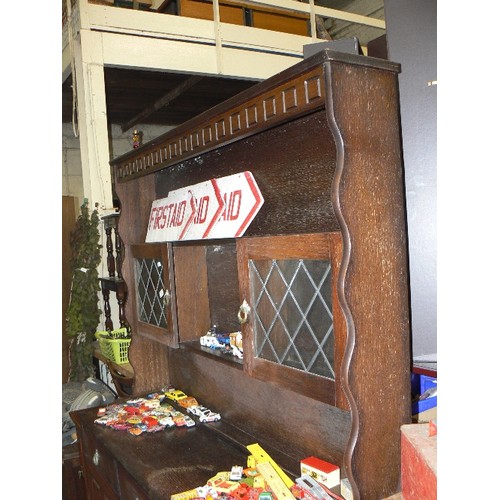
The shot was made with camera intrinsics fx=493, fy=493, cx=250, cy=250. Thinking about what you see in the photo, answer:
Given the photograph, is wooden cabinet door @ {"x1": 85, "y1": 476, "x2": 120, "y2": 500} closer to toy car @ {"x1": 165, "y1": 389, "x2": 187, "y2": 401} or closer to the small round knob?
the small round knob

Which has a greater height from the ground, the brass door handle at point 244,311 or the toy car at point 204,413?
the brass door handle at point 244,311

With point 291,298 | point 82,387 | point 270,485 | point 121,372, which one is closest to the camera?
point 291,298

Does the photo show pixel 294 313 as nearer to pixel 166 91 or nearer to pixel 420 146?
pixel 420 146

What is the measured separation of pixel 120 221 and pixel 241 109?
1179 mm

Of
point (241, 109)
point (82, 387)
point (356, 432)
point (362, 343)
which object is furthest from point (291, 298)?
point (82, 387)

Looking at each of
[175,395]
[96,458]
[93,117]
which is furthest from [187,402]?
[93,117]

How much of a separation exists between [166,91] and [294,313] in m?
5.10

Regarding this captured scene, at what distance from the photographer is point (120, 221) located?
238cm

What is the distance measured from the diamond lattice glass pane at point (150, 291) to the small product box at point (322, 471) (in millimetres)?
923

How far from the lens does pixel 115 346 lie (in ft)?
11.8

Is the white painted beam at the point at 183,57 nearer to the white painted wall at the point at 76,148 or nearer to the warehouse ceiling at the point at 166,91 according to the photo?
the warehouse ceiling at the point at 166,91

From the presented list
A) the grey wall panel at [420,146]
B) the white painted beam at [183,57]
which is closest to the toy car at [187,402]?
the grey wall panel at [420,146]

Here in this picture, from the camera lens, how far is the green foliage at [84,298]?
3.99m
